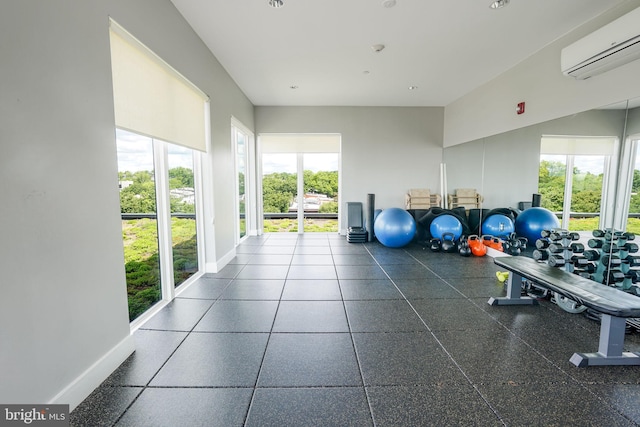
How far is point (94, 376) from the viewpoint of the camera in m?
1.84

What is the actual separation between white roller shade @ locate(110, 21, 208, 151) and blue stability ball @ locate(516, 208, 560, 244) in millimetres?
4997

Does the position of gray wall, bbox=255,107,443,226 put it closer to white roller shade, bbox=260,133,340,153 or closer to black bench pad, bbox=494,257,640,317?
white roller shade, bbox=260,133,340,153

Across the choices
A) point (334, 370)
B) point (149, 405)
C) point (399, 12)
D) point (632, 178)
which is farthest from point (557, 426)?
point (399, 12)

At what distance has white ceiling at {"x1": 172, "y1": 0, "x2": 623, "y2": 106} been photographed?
9.67 feet

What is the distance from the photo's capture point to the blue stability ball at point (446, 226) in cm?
554

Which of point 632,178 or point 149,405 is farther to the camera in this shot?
point 632,178

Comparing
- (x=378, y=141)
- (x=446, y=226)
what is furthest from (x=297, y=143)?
(x=446, y=226)

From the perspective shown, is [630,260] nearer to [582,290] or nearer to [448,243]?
[582,290]

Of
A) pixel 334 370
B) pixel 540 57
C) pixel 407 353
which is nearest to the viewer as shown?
pixel 334 370

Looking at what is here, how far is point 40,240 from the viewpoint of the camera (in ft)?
4.90

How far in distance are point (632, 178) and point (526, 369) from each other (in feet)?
8.09

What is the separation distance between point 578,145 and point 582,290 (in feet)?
7.50

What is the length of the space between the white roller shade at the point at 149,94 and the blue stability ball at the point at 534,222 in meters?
5.00

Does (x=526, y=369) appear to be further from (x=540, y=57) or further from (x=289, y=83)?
(x=289, y=83)
